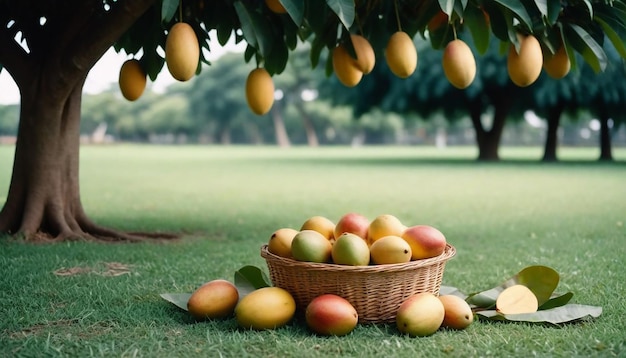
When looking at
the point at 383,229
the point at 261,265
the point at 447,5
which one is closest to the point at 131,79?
the point at 383,229

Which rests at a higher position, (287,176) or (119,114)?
(119,114)

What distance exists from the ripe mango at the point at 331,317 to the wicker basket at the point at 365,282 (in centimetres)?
14

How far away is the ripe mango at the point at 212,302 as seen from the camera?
3.53m

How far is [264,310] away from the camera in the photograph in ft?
10.9

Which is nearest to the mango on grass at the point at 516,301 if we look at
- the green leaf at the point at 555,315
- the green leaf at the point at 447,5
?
the green leaf at the point at 555,315

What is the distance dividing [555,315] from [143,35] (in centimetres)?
318

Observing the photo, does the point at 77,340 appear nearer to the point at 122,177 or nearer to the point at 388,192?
the point at 388,192

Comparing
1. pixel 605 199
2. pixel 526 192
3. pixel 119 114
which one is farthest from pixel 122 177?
pixel 119 114

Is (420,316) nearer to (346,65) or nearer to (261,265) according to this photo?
(346,65)

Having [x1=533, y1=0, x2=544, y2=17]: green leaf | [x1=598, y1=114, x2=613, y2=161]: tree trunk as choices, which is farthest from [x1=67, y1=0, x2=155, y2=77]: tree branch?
[x1=598, y1=114, x2=613, y2=161]: tree trunk

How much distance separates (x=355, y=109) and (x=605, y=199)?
657 inches

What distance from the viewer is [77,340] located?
3.15 meters

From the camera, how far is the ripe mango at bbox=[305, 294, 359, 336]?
3.20 meters

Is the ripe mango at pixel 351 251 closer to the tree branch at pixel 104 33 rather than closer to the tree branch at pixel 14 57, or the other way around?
the tree branch at pixel 104 33
